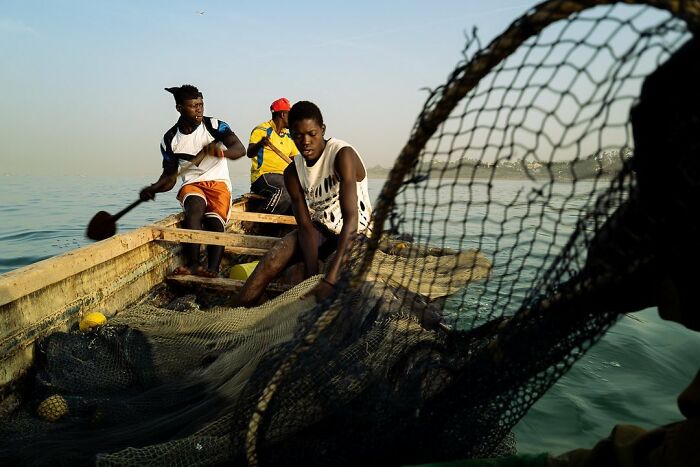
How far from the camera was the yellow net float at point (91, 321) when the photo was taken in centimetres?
339

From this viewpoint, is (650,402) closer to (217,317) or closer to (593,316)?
(593,316)

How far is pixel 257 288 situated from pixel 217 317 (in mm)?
774

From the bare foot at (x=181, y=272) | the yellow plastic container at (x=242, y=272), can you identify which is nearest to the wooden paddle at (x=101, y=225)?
the bare foot at (x=181, y=272)

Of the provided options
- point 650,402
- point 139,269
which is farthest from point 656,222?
point 139,269

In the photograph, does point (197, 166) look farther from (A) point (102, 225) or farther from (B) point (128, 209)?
(A) point (102, 225)

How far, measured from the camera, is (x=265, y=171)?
7.91m

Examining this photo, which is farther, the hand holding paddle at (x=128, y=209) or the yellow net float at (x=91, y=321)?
the hand holding paddle at (x=128, y=209)

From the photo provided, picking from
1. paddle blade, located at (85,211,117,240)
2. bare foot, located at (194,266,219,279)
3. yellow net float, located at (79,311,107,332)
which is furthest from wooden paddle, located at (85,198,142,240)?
yellow net float, located at (79,311,107,332)

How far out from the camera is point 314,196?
13.2 feet

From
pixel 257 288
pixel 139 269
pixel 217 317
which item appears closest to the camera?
pixel 217 317

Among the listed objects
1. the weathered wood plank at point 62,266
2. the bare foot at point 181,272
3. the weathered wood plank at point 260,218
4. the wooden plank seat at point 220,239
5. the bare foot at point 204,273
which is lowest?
the bare foot at point 181,272

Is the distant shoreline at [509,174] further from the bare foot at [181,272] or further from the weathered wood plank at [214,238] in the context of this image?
the bare foot at [181,272]

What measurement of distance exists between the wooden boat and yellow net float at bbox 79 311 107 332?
112 mm

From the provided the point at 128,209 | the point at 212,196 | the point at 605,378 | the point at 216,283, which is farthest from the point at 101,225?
the point at 605,378
